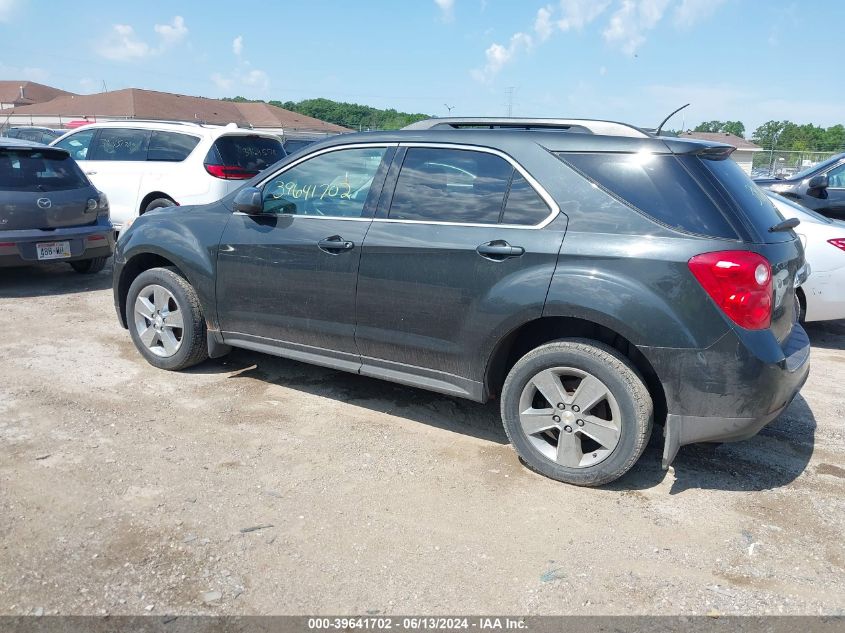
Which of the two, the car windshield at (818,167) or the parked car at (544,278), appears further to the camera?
the car windshield at (818,167)

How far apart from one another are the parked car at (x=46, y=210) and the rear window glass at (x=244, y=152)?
62.0 inches

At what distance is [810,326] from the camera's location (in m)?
7.29

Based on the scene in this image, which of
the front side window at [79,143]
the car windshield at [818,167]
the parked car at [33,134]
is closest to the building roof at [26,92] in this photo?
the parked car at [33,134]

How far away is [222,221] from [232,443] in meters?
1.62

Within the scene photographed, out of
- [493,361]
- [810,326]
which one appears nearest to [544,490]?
[493,361]

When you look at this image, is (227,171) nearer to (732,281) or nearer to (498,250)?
(498,250)

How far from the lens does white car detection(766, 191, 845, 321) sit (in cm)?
609

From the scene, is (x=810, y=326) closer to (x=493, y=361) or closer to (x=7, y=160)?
(x=493, y=361)

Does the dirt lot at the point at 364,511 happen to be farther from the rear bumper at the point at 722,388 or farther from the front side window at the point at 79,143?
the front side window at the point at 79,143

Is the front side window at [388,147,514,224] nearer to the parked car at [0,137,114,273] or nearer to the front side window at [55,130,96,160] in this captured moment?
the parked car at [0,137,114,273]

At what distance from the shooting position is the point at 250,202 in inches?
178

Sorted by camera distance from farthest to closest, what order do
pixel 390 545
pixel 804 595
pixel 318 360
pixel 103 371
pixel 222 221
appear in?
pixel 103 371
pixel 222 221
pixel 318 360
pixel 390 545
pixel 804 595

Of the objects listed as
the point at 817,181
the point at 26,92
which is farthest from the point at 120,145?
the point at 26,92

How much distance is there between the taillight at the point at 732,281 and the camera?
320cm
